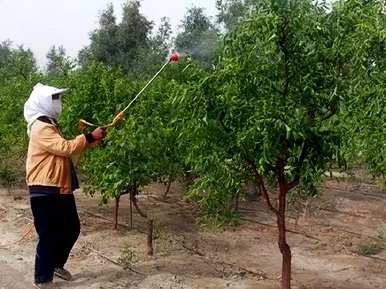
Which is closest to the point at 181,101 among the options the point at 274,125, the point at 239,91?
the point at 239,91

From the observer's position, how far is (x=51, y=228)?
5.39m

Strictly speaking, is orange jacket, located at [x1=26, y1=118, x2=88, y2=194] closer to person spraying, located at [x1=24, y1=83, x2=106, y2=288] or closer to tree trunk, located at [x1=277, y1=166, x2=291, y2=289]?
person spraying, located at [x1=24, y1=83, x2=106, y2=288]

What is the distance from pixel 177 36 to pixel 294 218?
16.1 meters

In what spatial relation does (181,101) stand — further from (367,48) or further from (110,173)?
(110,173)

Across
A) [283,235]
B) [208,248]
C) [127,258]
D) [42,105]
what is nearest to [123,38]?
[208,248]

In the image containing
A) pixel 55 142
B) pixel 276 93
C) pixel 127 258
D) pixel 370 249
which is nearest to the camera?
pixel 276 93

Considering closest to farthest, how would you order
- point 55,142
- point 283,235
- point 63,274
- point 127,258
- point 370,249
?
point 283,235
point 55,142
point 63,274
point 127,258
point 370,249

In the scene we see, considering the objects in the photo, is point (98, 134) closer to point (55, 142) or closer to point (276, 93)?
point (55, 142)

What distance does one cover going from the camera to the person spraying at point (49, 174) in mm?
5211

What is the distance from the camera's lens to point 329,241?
25.2 feet

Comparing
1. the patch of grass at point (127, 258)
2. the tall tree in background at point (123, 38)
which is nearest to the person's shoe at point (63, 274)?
the patch of grass at point (127, 258)

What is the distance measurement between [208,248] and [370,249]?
195cm

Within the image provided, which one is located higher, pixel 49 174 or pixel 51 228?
pixel 49 174

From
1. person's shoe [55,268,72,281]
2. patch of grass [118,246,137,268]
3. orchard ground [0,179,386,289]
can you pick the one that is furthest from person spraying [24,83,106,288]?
patch of grass [118,246,137,268]
